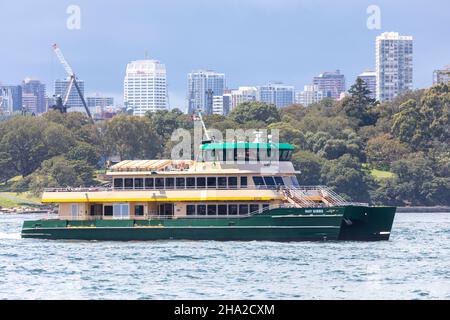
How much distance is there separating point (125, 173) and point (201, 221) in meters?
5.07

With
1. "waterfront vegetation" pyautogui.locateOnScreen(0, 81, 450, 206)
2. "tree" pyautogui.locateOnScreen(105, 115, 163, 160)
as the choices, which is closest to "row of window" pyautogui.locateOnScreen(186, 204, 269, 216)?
"waterfront vegetation" pyautogui.locateOnScreen(0, 81, 450, 206)

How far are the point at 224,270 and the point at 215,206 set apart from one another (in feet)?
49.4

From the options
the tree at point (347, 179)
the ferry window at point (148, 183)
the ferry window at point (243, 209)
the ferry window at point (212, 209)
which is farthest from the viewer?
the tree at point (347, 179)

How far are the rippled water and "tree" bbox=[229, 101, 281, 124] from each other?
4048 inches

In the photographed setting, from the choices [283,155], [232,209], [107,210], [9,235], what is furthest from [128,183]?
[9,235]

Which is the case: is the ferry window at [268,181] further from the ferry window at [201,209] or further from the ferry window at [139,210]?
the ferry window at [139,210]

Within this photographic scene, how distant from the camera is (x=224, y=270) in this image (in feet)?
159

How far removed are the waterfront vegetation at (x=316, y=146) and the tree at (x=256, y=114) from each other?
0.13 metres

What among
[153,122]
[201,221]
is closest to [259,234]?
[201,221]

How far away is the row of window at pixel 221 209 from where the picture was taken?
63.1m

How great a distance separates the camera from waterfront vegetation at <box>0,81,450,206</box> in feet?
462

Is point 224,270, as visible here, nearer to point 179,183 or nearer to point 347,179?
point 179,183

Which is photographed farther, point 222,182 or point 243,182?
point 222,182

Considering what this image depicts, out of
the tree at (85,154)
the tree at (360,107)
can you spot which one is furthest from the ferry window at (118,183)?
the tree at (360,107)
